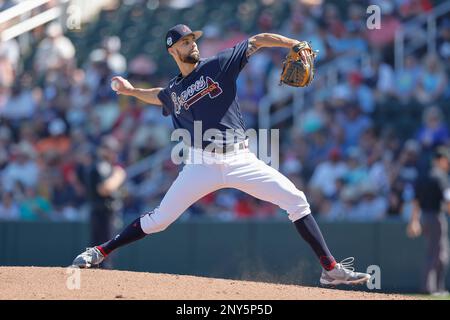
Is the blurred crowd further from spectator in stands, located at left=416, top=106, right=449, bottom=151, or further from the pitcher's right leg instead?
the pitcher's right leg

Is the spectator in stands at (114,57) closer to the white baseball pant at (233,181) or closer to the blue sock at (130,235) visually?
the blue sock at (130,235)

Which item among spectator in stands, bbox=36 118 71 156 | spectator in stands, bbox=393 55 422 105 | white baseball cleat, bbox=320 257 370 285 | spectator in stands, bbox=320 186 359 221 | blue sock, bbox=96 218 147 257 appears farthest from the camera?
spectator in stands, bbox=36 118 71 156

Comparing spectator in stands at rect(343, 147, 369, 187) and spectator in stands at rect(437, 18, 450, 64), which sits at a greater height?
spectator in stands at rect(437, 18, 450, 64)

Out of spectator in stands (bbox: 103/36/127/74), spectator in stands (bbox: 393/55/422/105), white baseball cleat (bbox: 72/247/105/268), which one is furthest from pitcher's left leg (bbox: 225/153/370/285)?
spectator in stands (bbox: 103/36/127/74)

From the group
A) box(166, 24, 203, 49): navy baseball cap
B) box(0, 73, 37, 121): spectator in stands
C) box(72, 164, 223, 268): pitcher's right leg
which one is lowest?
box(72, 164, 223, 268): pitcher's right leg

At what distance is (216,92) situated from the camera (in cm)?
699

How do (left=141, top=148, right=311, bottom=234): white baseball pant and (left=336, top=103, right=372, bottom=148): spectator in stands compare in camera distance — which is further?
(left=336, top=103, right=372, bottom=148): spectator in stands

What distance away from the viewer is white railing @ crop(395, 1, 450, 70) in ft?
45.5

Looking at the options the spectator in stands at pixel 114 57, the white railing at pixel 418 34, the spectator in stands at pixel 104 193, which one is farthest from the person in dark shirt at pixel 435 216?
the spectator in stands at pixel 114 57

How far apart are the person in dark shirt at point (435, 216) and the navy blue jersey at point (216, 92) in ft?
16.3

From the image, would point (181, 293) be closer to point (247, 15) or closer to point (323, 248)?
point (323, 248)

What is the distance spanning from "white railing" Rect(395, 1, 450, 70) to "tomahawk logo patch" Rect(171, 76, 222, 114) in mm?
7321

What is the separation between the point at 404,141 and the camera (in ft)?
42.9
